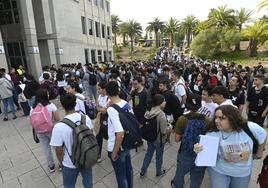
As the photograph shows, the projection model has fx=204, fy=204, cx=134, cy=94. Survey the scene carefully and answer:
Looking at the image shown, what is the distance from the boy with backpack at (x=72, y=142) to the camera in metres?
2.56

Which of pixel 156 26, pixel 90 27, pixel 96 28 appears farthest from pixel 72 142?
pixel 156 26

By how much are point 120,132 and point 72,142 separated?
2.08ft

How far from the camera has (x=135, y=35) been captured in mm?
56688

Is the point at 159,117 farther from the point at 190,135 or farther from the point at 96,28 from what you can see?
the point at 96,28

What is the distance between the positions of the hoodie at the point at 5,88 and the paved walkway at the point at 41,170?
1.95m

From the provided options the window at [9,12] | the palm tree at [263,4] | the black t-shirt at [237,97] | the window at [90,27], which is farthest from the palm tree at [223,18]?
the black t-shirt at [237,97]

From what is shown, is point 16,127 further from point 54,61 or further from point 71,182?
point 54,61

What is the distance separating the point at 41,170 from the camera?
14.2 feet

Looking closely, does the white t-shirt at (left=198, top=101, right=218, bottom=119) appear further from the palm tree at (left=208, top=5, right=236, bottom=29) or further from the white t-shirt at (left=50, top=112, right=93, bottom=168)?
the palm tree at (left=208, top=5, right=236, bottom=29)

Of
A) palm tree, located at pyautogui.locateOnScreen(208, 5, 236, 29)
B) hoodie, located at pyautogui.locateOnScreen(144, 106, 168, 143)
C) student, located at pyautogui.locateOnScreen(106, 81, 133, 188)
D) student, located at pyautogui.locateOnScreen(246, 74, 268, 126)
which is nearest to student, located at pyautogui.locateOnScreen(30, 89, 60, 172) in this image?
student, located at pyautogui.locateOnScreen(106, 81, 133, 188)

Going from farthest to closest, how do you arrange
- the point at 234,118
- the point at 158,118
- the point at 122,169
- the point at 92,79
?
1. the point at 92,79
2. the point at 158,118
3. the point at 122,169
4. the point at 234,118

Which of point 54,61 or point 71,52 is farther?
point 71,52

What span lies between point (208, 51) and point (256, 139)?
35.4 metres

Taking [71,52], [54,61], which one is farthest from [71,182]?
[71,52]
